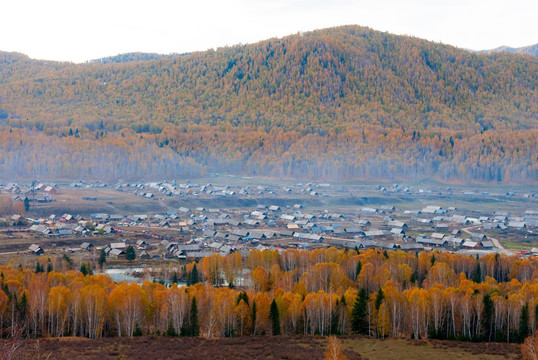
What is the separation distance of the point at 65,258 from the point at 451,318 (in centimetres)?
2833

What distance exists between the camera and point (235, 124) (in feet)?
552

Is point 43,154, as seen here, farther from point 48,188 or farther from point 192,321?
point 192,321

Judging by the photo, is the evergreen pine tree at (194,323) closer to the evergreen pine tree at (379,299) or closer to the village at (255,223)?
the evergreen pine tree at (379,299)

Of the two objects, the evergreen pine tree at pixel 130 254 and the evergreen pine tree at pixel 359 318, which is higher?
the evergreen pine tree at pixel 359 318

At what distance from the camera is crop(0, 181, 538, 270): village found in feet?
Result: 191

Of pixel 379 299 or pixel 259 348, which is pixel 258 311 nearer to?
pixel 259 348

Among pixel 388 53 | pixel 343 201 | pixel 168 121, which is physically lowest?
pixel 343 201

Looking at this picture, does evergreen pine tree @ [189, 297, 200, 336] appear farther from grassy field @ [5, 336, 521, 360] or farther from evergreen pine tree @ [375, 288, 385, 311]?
evergreen pine tree @ [375, 288, 385, 311]

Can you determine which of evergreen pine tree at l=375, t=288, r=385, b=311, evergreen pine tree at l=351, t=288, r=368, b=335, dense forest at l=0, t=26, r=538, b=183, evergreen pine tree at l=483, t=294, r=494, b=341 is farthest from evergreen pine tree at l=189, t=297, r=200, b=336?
dense forest at l=0, t=26, r=538, b=183

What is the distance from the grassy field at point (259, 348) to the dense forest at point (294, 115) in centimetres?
9474

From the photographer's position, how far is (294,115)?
561ft

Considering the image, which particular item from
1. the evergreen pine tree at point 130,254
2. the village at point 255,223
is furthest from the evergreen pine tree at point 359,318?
the evergreen pine tree at point 130,254

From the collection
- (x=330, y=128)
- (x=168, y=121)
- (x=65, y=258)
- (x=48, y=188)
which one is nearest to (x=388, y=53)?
(x=330, y=128)

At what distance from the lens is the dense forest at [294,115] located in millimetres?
130625
